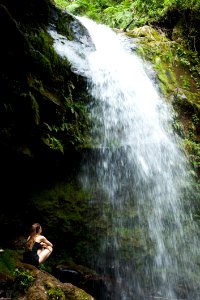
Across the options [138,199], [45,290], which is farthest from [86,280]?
[45,290]

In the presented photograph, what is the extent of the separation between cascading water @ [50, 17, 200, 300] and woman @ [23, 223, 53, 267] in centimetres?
138

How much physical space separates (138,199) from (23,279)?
3.04 m

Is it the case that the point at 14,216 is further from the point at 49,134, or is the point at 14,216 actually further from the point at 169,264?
the point at 169,264

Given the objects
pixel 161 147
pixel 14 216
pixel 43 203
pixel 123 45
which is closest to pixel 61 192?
pixel 43 203

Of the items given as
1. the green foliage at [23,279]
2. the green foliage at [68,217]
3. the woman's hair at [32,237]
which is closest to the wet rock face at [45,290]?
the green foliage at [23,279]

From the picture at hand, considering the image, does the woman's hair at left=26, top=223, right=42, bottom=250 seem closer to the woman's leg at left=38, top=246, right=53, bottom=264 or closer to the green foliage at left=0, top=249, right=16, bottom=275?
the woman's leg at left=38, top=246, right=53, bottom=264

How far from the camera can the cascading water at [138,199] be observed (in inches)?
251

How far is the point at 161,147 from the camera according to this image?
716cm

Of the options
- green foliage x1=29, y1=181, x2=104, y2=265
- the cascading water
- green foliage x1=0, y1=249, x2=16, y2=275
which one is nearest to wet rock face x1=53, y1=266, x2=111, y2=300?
the cascading water

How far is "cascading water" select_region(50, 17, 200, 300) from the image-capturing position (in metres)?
6.36

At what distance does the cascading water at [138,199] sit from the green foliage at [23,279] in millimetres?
2234

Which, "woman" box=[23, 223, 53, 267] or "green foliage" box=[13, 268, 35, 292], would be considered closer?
"green foliage" box=[13, 268, 35, 292]

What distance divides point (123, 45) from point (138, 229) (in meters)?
5.73

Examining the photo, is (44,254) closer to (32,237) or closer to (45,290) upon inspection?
(32,237)
